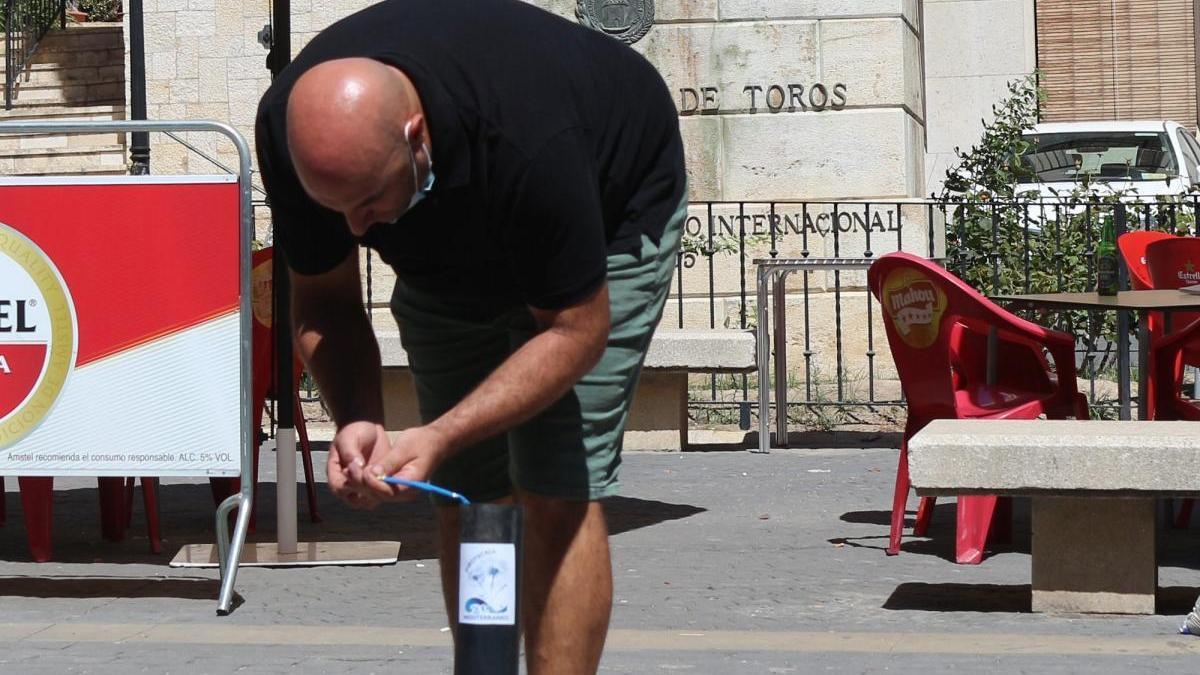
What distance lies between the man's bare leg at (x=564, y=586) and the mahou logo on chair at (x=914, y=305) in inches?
114

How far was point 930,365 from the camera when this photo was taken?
20.1ft

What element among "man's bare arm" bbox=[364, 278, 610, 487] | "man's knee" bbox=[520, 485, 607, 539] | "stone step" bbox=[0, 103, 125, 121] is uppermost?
"stone step" bbox=[0, 103, 125, 121]

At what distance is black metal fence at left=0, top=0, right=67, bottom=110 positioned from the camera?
17781 mm

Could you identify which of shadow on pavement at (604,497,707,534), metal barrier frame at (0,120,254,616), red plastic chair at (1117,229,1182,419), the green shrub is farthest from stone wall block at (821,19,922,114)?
the green shrub

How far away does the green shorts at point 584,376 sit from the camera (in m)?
3.31

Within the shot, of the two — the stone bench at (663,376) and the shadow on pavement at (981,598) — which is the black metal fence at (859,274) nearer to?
the stone bench at (663,376)

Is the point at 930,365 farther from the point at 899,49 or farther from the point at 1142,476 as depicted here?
the point at 899,49

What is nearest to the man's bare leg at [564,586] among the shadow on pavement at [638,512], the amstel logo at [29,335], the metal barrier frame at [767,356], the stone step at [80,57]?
the amstel logo at [29,335]


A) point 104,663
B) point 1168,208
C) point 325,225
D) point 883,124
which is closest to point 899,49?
point 883,124

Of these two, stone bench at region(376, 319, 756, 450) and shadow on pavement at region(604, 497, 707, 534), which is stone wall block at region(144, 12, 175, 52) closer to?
stone bench at region(376, 319, 756, 450)

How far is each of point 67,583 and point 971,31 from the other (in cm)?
1697

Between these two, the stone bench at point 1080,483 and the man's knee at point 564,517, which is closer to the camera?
the man's knee at point 564,517

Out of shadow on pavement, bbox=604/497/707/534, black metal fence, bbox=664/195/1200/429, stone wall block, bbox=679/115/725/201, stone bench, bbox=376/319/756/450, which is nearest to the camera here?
shadow on pavement, bbox=604/497/707/534

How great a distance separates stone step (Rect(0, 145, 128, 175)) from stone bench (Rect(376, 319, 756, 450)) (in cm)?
675
